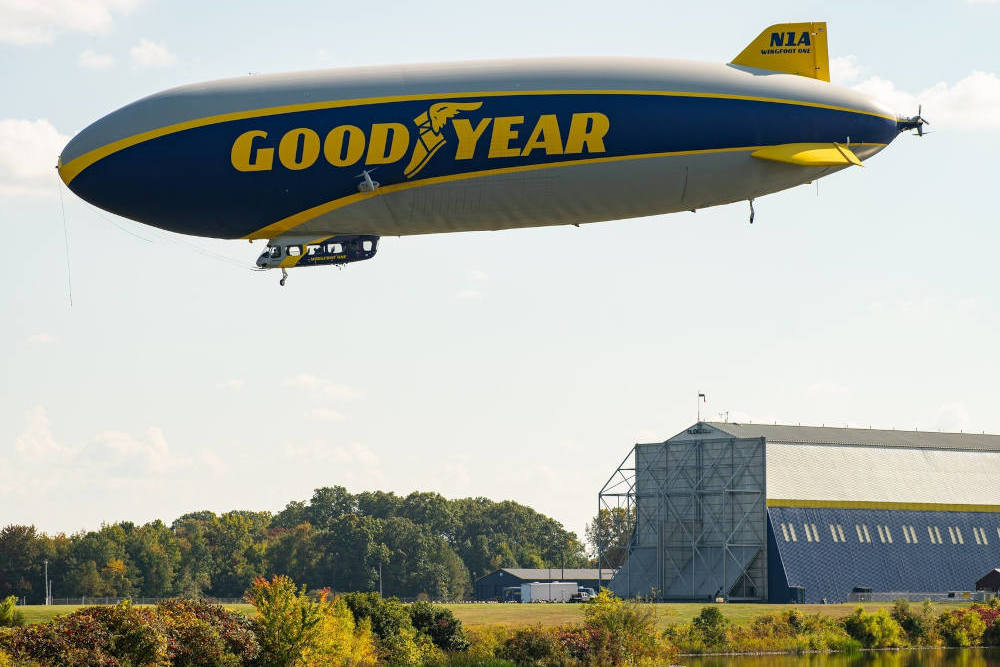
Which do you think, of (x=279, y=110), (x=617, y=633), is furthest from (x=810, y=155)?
(x=617, y=633)

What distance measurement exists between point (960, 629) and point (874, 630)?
6891 millimetres

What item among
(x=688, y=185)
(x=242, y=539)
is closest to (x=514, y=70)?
(x=688, y=185)

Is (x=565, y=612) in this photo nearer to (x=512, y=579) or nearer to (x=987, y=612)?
(x=987, y=612)

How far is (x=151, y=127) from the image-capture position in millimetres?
40406

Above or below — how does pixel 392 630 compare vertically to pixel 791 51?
below

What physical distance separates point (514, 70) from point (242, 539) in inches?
5152

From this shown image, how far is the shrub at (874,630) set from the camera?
2977 inches

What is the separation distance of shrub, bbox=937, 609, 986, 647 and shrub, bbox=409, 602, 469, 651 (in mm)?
37471

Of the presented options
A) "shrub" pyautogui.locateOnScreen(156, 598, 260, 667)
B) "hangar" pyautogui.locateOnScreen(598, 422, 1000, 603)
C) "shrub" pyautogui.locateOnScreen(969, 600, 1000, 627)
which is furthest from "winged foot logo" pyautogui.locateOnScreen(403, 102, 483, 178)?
"hangar" pyautogui.locateOnScreen(598, 422, 1000, 603)

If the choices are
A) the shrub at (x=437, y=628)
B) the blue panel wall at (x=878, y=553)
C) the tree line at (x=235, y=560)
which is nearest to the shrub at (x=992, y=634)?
the blue panel wall at (x=878, y=553)

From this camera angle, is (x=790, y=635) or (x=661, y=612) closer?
(x=790, y=635)

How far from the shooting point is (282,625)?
1741 inches

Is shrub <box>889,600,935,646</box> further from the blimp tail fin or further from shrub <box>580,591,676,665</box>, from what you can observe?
the blimp tail fin

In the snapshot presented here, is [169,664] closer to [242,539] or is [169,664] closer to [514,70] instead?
[514,70]
